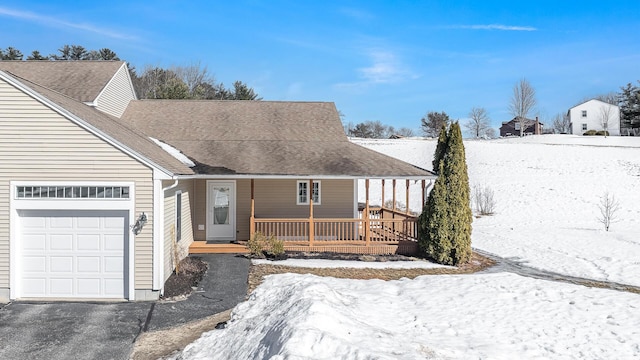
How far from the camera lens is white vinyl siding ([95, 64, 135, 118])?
16562 mm

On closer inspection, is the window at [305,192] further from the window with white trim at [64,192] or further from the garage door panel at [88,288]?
the garage door panel at [88,288]

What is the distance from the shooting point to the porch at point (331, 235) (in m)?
14.1

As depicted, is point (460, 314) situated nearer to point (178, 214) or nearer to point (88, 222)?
point (178, 214)

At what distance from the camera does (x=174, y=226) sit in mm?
11438

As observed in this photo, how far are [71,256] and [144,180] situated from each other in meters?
2.43

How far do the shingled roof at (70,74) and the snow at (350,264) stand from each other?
31.9 ft

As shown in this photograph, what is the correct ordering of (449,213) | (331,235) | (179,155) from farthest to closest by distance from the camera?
(331,235) < (179,155) < (449,213)

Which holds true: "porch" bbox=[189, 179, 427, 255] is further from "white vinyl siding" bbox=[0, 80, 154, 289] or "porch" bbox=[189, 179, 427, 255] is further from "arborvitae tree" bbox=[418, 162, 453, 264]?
"white vinyl siding" bbox=[0, 80, 154, 289]

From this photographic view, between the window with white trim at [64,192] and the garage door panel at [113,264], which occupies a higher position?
the window with white trim at [64,192]

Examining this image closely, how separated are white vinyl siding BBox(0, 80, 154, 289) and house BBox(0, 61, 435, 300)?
0.02 metres

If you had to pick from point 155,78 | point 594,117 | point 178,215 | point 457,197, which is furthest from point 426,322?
point 594,117

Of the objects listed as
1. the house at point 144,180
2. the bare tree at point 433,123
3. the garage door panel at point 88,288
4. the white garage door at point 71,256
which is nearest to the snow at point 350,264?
the house at point 144,180

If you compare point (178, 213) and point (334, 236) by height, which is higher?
point (178, 213)

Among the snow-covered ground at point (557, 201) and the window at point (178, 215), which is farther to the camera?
the snow-covered ground at point (557, 201)
